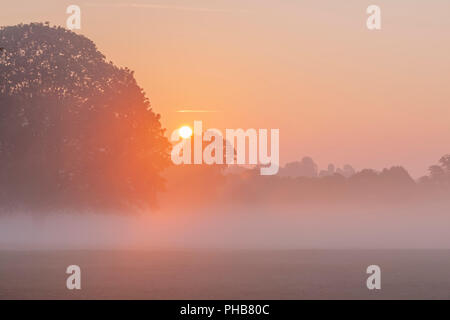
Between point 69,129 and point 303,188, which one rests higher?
point 303,188

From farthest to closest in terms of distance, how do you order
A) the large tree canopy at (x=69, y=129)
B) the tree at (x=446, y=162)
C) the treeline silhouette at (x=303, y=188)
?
the tree at (x=446, y=162), the treeline silhouette at (x=303, y=188), the large tree canopy at (x=69, y=129)

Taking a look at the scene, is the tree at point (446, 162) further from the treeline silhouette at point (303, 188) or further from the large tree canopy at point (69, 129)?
the large tree canopy at point (69, 129)

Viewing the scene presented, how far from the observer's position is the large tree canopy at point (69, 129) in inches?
2414

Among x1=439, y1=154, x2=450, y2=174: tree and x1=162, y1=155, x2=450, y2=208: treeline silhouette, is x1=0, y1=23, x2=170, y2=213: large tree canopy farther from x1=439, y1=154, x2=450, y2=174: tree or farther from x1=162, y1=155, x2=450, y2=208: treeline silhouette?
x1=439, y1=154, x2=450, y2=174: tree

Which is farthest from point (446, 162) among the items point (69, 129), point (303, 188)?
point (69, 129)

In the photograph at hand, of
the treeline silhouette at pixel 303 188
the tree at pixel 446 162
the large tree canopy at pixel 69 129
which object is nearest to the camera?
the large tree canopy at pixel 69 129

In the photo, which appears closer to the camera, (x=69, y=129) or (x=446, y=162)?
(x=69, y=129)

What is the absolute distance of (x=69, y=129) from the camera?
6184cm

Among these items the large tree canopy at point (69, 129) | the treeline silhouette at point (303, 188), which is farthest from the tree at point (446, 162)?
the large tree canopy at point (69, 129)

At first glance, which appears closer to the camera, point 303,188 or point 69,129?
point 69,129

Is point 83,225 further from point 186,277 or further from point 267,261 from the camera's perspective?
point 186,277

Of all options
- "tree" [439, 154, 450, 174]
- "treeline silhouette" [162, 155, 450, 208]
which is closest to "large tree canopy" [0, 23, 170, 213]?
"treeline silhouette" [162, 155, 450, 208]

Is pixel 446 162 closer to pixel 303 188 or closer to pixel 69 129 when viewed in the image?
pixel 303 188

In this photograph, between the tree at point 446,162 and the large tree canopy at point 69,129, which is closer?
the large tree canopy at point 69,129
